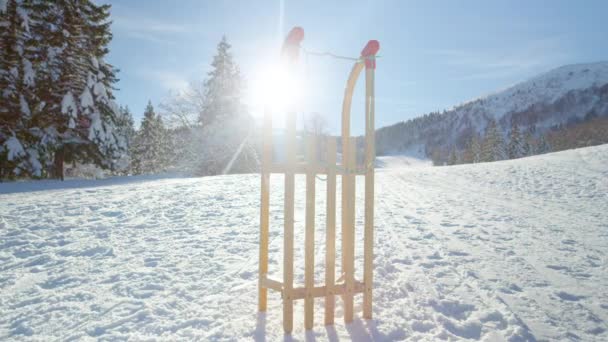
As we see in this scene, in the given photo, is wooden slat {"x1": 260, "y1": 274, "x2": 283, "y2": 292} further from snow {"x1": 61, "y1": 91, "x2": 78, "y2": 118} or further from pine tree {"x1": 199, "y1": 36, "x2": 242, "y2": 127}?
pine tree {"x1": 199, "y1": 36, "x2": 242, "y2": 127}

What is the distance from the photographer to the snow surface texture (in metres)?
3.15

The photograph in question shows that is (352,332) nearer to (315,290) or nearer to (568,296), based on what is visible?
(315,290)

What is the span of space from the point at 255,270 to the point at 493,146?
174 ft

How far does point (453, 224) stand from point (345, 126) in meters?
5.07

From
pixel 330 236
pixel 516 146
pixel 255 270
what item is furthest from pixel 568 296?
pixel 516 146

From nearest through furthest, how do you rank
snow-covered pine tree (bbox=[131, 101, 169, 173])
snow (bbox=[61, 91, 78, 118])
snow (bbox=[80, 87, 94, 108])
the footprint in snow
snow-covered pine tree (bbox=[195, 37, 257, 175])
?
the footprint in snow → snow (bbox=[61, 91, 78, 118]) → snow (bbox=[80, 87, 94, 108]) → snow-covered pine tree (bbox=[195, 37, 257, 175]) → snow-covered pine tree (bbox=[131, 101, 169, 173])

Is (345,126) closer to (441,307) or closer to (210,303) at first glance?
(441,307)

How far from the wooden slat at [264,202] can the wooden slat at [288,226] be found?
0.94 ft

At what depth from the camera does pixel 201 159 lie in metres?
22.8

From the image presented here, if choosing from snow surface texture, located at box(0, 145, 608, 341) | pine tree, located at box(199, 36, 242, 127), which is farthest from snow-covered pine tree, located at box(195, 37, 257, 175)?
snow surface texture, located at box(0, 145, 608, 341)

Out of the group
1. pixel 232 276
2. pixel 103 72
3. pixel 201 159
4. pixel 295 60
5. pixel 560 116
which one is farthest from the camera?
pixel 560 116

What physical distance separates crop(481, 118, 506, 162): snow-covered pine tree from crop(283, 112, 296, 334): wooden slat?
53217 millimetres

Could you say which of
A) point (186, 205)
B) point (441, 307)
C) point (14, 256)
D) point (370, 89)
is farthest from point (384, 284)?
point (186, 205)

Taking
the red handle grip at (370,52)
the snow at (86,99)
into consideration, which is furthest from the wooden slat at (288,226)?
the snow at (86,99)
